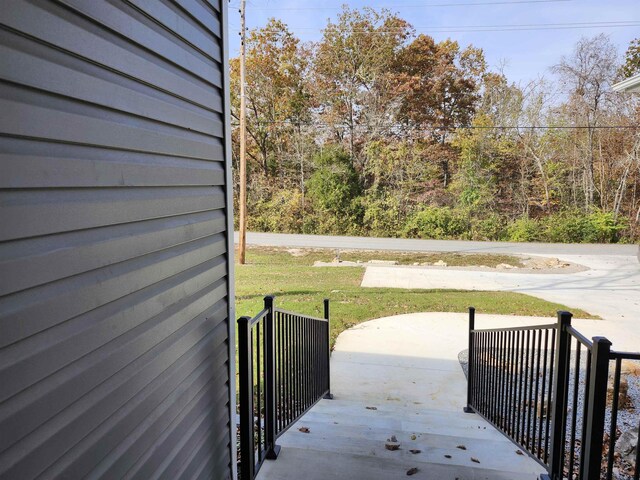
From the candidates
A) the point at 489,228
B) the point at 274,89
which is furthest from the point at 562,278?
the point at 274,89

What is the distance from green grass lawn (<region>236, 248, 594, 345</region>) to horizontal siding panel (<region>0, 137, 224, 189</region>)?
18.3 ft

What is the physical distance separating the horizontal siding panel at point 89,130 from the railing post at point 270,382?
111cm

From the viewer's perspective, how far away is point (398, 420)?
400 cm

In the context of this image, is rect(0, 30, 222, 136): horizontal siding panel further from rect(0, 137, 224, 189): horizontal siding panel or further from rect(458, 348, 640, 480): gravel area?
rect(458, 348, 640, 480): gravel area

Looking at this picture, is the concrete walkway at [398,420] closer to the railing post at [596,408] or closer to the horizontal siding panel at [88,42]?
the railing post at [596,408]

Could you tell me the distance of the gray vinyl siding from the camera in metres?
0.90

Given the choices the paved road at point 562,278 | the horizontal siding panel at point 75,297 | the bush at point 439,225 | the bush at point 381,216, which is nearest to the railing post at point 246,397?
the horizontal siding panel at point 75,297

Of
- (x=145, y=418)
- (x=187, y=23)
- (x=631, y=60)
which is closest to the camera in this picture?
(x=145, y=418)

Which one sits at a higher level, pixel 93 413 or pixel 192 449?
pixel 93 413

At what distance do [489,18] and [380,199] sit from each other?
9.81 m

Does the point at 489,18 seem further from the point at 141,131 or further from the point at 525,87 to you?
the point at 141,131

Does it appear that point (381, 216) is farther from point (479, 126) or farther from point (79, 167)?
point (79, 167)

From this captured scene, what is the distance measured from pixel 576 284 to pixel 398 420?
8.24 m

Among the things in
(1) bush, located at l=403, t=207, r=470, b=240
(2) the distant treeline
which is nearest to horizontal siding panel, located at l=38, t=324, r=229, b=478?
(1) bush, located at l=403, t=207, r=470, b=240
